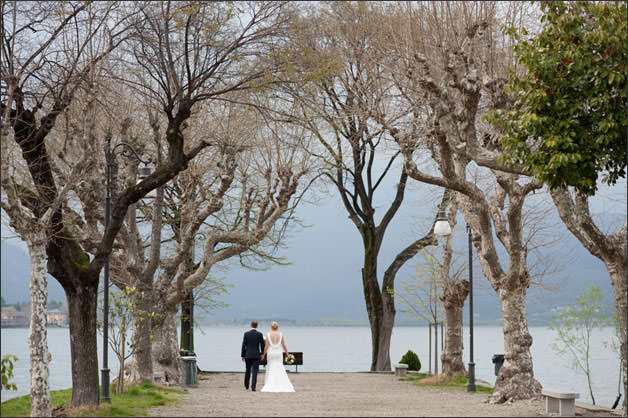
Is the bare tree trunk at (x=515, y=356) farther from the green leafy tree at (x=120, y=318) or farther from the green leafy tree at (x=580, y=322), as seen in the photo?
the green leafy tree at (x=120, y=318)

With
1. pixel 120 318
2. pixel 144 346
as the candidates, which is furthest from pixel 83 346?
pixel 144 346

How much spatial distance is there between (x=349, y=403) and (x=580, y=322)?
27.6ft

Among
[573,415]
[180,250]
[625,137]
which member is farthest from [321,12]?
[573,415]

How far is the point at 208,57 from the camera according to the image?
51.6ft

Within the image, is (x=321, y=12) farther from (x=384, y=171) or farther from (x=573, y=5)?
(x=573, y=5)

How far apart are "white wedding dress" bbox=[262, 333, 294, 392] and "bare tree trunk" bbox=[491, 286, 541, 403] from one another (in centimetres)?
643

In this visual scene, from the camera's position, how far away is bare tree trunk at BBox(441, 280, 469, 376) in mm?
23016

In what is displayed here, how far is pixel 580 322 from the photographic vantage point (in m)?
20.8

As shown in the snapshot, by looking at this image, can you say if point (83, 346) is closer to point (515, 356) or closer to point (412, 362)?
point (515, 356)

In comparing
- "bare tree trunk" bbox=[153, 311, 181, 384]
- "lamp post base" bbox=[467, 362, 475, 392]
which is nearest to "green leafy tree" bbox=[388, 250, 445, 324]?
"lamp post base" bbox=[467, 362, 475, 392]

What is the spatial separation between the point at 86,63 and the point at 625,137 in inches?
417

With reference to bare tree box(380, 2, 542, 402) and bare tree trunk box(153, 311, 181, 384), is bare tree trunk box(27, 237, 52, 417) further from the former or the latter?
bare tree trunk box(153, 311, 181, 384)

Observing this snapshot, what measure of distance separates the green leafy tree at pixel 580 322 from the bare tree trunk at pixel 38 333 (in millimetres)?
13542

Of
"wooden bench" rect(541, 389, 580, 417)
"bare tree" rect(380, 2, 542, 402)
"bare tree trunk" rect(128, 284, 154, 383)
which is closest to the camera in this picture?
"wooden bench" rect(541, 389, 580, 417)
